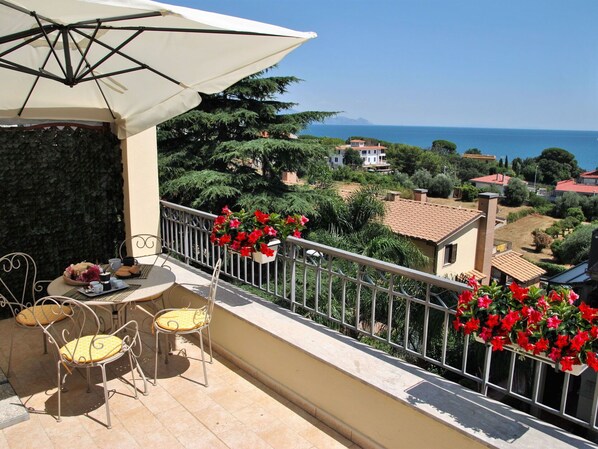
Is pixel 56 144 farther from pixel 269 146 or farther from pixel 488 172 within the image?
pixel 488 172

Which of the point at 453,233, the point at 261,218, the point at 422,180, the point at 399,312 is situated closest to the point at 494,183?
the point at 422,180

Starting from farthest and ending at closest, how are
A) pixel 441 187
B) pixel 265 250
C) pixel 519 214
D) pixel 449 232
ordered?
pixel 441 187 < pixel 519 214 < pixel 449 232 < pixel 265 250

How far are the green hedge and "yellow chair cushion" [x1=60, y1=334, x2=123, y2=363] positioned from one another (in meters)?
2.23

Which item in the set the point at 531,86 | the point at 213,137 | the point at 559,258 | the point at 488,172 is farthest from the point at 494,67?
the point at 213,137

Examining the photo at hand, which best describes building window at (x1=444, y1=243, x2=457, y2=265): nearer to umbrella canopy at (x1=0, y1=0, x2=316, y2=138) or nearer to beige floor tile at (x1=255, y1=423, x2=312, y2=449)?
umbrella canopy at (x1=0, y1=0, x2=316, y2=138)

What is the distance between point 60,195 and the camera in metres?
4.89

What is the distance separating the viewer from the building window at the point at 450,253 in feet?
70.0

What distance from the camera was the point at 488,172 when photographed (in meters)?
74.1

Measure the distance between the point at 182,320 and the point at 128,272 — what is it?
67cm

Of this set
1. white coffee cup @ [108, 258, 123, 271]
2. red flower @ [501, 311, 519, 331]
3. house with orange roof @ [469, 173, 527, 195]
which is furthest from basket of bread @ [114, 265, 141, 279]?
house with orange roof @ [469, 173, 527, 195]

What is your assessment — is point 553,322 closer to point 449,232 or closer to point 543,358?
point 543,358

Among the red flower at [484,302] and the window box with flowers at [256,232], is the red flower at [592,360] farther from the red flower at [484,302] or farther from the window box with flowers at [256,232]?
the window box with flowers at [256,232]

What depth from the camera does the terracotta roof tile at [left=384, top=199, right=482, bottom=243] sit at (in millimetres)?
20859

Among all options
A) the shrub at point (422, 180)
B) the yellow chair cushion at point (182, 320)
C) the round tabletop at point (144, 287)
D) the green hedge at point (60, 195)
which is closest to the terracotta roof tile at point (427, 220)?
the green hedge at point (60, 195)
